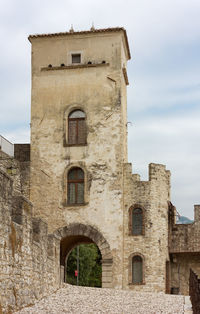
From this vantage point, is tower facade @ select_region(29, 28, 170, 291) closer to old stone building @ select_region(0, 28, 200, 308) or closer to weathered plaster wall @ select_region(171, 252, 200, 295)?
old stone building @ select_region(0, 28, 200, 308)

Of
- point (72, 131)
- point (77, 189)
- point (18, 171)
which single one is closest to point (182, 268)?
point (77, 189)

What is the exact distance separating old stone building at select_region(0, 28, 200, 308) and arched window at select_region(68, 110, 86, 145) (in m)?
0.05

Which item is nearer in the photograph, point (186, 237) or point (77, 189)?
point (77, 189)

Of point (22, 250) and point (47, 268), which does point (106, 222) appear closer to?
point (47, 268)

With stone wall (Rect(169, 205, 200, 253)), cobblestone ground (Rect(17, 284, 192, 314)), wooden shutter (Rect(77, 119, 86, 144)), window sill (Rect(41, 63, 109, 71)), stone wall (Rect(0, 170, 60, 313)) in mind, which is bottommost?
cobblestone ground (Rect(17, 284, 192, 314))

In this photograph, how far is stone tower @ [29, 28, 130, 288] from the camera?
104 feet

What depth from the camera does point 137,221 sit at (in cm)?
3169

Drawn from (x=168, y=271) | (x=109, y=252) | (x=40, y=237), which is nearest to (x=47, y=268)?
(x=40, y=237)

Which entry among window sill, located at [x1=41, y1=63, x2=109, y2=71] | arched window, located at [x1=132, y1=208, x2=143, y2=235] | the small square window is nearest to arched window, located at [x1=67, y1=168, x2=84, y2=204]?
arched window, located at [x1=132, y1=208, x2=143, y2=235]

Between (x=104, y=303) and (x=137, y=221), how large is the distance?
1288cm

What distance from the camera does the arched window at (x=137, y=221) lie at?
31.6m

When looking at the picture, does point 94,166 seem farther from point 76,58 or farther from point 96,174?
point 76,58

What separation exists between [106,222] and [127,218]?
991mm

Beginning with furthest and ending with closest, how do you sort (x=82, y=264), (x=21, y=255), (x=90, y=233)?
(x=82, y=264)
(x=90, y=233)
(x=21, y=255)
